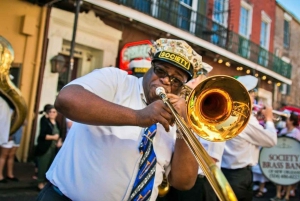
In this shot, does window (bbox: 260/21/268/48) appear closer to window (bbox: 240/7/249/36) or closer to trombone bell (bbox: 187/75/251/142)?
window (bbox: 240/7/249/36)

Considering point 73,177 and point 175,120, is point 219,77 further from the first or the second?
point 73,177

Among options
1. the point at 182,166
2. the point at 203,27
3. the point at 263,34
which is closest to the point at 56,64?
the point at 203,27

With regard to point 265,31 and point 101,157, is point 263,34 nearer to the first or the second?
point 265,31

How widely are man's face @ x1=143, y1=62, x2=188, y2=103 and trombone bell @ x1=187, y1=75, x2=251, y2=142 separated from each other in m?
0.20

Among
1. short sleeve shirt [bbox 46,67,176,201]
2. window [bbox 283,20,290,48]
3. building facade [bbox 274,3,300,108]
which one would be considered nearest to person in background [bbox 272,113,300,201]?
short sleeve shirt [bbox 46,67,176,201]

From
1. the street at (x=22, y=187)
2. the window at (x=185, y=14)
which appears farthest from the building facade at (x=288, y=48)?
the street at (x=22, y=187)

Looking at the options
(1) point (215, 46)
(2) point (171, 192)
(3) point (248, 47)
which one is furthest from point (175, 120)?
(3) point (248, 47)

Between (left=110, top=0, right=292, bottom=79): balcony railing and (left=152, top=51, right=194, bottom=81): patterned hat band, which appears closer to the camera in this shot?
(left=152, top=51, right=194, bottom=81): patterned hat band

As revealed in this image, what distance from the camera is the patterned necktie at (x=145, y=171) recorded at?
1.96 m

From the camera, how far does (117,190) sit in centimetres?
195

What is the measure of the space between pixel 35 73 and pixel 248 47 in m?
11.2

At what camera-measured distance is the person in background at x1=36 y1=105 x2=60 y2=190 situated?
6.57 m

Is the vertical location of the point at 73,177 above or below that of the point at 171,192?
above

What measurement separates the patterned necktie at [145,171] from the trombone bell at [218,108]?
27cm
